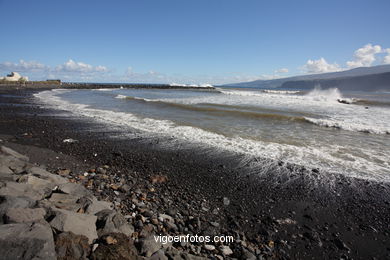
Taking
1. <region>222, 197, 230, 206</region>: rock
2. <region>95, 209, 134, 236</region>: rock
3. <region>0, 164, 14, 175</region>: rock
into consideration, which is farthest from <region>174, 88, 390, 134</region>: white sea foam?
<region>0, 164, 14, 175</region>: rock

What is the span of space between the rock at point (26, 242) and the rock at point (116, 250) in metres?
0.49

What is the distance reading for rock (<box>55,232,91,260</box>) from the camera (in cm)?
242

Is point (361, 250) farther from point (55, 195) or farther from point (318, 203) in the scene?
point (55, 195)

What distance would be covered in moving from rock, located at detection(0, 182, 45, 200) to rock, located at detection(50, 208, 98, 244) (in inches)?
35.0

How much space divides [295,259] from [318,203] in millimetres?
2024

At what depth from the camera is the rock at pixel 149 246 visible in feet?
9.41

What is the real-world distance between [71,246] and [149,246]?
1.00 metres

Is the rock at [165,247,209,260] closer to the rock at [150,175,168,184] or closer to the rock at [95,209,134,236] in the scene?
the rock at [95,209,134,236]

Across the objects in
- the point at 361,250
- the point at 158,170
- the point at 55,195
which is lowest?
the point at 361,250

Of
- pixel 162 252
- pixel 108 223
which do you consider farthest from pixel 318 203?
pixel 108 223

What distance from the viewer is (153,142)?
8.94 meters

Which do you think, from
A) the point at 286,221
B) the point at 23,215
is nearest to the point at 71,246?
the point at 23,215

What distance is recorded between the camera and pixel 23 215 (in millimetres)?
2762

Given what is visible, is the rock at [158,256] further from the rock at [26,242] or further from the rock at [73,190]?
the rock at [73,190]
